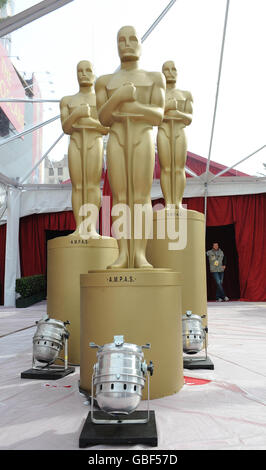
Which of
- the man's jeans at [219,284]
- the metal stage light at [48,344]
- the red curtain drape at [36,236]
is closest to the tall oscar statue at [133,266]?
the metal stage light at [48,344]

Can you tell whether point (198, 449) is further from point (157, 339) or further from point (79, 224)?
point (79, 224)

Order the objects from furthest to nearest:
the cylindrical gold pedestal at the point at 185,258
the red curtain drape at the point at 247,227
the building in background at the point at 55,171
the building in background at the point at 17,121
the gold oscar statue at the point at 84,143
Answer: the building in background at the point at 55,171, the red curtain drape at the point at 247,227, the building in background at the point at 17,121, the gold oscar statue at the point at 84,143, the cylindrical gold pedestal at the point at 185,258

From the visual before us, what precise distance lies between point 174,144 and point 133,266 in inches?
93.7

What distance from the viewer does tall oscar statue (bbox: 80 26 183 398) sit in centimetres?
277

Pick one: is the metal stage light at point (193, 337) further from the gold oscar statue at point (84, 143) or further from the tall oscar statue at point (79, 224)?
the gold oscar statue at point (84, 143)

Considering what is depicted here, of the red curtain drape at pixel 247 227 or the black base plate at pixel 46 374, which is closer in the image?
the black base plate at pixel 46 374

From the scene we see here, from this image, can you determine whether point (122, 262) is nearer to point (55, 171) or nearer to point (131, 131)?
point (131, 131)

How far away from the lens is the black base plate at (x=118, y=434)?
2.02m

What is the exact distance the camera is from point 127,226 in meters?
3.22

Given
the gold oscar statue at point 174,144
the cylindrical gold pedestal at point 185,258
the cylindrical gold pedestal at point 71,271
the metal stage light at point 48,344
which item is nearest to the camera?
the metal stage light at point 48,344

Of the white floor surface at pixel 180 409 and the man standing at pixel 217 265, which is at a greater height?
the man standing at pixel 217 265

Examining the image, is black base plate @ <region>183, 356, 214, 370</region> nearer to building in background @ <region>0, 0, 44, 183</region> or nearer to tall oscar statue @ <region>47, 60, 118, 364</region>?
tall oscar statue @ <region>47, 60, 118, 364</region>

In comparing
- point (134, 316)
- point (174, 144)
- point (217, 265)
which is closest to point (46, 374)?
point (134, 316)

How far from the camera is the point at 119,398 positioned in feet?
6.69
